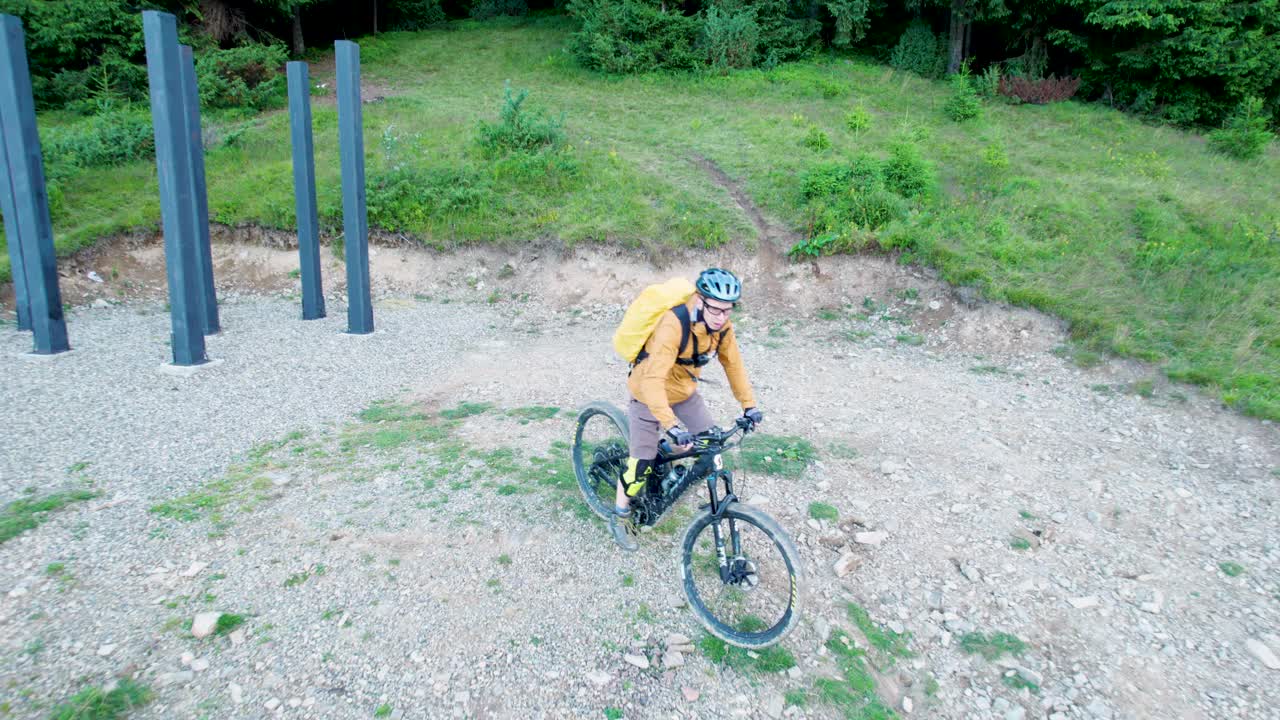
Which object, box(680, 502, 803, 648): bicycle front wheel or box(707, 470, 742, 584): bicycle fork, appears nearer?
box(680, 502, 803, 648): bicycle front wheel

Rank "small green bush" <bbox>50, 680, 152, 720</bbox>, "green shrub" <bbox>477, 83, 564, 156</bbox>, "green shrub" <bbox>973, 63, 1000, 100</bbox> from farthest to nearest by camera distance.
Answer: "green shrub" <bbox>973, 63, 1000, 100</bbox>
"green shrub" <bbox>477, 83, 564, 156</bbox>
"small green bush" <bbox>50, 680, 152, 720</bbox>

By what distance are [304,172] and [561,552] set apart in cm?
818

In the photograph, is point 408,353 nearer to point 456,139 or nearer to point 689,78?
point 456,139

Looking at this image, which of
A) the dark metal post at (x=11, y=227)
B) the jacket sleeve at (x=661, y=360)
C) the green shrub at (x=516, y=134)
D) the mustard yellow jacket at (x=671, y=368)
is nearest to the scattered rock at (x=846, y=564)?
the mustard yellow jacket at (x=671, y=368)

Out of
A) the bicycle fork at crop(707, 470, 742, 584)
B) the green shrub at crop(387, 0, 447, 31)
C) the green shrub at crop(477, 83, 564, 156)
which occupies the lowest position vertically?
the bicycle fork at crop(707, 470, 742, 584)

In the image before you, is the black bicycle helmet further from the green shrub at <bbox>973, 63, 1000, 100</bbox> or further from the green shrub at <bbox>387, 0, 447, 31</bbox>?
the green shrub at <bbox>387, 0, 447, 31</bbox>

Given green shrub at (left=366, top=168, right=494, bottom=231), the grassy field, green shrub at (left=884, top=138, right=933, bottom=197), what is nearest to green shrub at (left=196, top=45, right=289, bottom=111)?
the grassy field

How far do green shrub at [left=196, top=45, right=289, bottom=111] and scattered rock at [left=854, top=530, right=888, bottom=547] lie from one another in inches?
773

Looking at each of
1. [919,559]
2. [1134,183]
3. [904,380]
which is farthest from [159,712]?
[1134,183]

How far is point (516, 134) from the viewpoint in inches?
601

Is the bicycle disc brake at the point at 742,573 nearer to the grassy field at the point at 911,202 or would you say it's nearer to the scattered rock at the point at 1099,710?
the scattered rock at the point at 1099,710

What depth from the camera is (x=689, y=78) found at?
73.5 ft

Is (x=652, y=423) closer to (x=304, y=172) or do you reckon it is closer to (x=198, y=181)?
(x=304, y=172)

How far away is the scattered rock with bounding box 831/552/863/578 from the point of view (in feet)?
16.2
